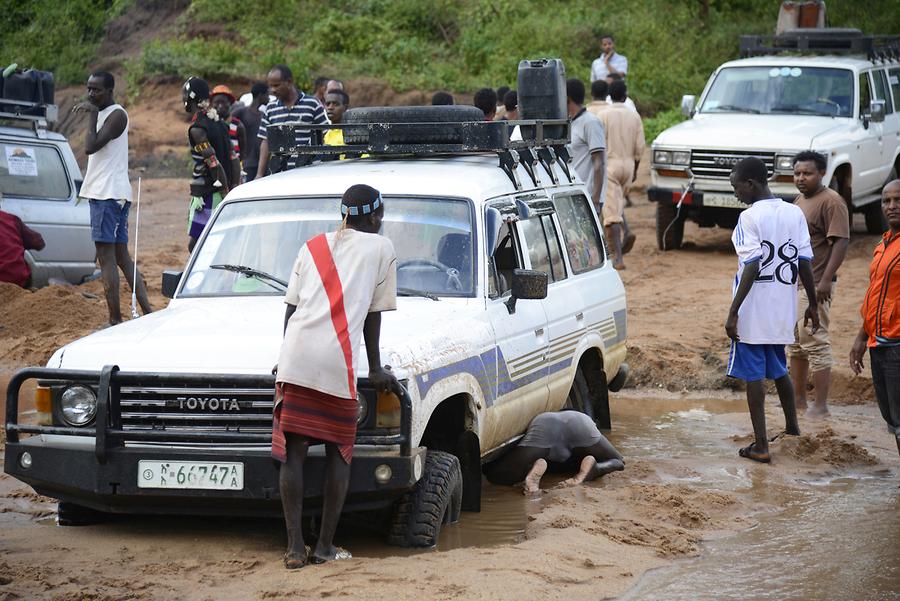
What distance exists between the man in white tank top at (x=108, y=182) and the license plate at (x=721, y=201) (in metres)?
7.51

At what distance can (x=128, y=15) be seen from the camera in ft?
108

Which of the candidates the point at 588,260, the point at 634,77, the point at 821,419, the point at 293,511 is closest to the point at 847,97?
the point at 821,419

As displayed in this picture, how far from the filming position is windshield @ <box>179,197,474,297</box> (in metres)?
6.34

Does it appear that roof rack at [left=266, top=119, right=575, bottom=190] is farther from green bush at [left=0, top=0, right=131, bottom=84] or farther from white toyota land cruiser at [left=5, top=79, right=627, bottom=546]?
green bush at [left=0, top=0, right=131, bottom=84]

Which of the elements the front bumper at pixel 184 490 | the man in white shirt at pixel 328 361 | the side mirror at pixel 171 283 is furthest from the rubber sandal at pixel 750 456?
the side mirror at pixel 171 283

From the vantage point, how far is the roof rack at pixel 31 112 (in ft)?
40.2

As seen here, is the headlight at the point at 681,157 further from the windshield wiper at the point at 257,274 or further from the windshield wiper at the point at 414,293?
the windshield wiper at the point at 257,274

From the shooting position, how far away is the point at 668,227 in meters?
15.8

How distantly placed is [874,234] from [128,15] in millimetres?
22099

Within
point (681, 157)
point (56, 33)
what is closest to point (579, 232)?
point (681, 157)

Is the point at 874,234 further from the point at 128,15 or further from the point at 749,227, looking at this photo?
→ the point at 128,15

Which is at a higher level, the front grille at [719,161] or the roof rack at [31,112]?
the roof rack at [31,112]

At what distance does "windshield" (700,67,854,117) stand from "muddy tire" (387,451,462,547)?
11282 mm

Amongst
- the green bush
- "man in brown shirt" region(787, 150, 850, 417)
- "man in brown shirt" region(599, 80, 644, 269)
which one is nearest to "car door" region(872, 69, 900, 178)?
"man in brown shirt" region(599, 80, 644, 269)
